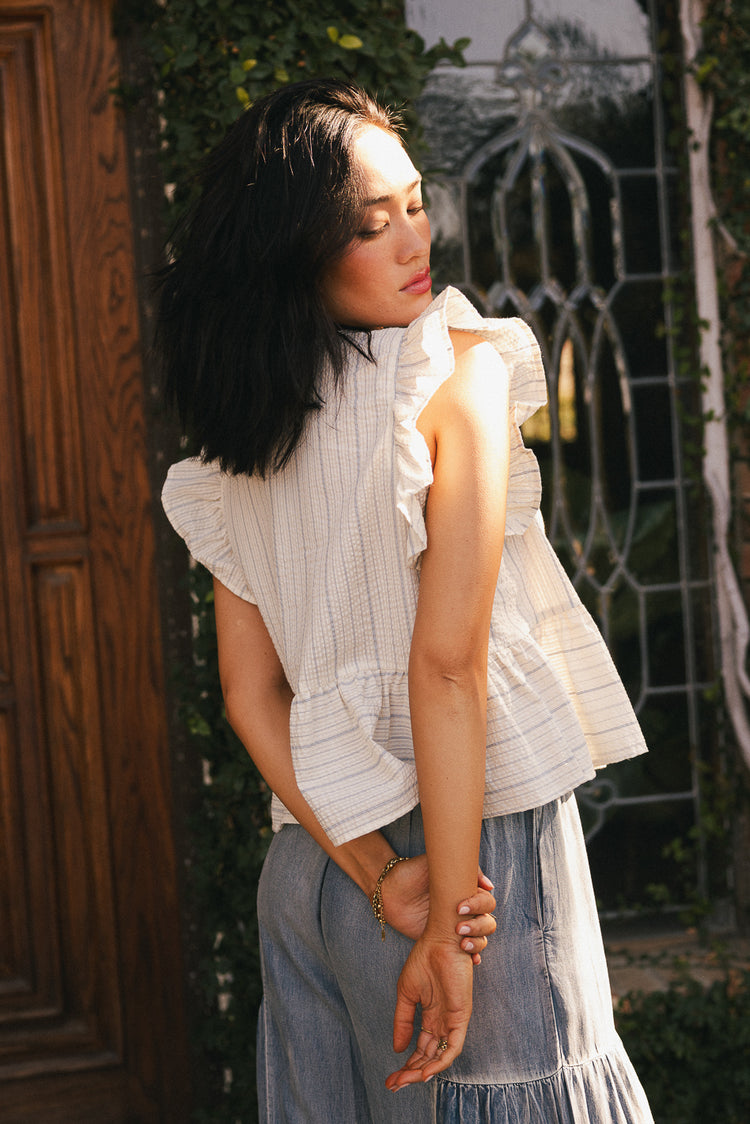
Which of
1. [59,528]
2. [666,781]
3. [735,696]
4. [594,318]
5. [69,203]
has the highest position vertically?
[69,203]

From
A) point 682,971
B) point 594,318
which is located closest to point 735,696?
point 682,971

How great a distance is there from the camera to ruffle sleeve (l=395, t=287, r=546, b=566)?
1040 millimetres

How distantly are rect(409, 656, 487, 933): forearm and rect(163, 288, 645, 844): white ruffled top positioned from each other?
0.26 feet

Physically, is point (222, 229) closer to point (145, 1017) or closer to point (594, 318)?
point (594, 318)

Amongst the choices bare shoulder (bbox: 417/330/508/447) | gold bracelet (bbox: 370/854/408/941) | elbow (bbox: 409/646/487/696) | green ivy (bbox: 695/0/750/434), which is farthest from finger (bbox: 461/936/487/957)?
green ivy (bbox: 695/0/750/434)

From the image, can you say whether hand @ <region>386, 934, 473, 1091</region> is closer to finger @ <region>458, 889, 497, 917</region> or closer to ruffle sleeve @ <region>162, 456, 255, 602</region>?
finger @ <region>458, 889, 497, 917</region>

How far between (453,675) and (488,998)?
37 centimetres

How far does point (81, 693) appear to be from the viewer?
2432 millimetres

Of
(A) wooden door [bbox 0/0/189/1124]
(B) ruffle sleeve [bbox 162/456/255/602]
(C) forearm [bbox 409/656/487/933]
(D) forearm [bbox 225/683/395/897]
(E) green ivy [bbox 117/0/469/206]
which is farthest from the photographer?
(A) wooden door [bbox 0/0/189/1124]

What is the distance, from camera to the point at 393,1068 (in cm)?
114

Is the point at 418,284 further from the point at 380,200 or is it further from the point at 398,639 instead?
the point at 398,639

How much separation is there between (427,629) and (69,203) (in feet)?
5.88

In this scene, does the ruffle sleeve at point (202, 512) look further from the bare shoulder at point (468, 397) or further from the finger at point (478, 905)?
the finger at point (478, 905)

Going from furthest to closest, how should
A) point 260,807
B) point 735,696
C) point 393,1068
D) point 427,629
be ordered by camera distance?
point 735,696, point 260,807, point 393,1068, point 427,629
